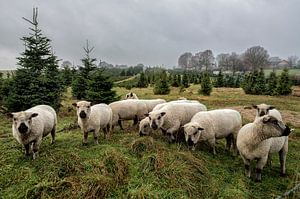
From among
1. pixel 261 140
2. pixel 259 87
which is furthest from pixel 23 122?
pixel 259 87

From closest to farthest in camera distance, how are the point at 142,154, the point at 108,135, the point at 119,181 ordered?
1. the point at 119,181
2. the point at 142,154
3. the point at 108,135

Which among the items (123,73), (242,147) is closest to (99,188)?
(242,147)

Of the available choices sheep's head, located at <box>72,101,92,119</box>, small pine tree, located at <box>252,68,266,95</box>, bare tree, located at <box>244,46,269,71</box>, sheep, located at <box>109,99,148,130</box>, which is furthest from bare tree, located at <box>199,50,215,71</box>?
sheep's head, located at <box>72,101,92,119</box>

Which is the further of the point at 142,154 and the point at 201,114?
the point at 201,114

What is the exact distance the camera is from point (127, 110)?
45.0ft

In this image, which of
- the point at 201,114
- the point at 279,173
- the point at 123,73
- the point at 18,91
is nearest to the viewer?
the point at 279,173

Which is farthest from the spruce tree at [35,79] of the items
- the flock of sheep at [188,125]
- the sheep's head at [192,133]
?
the sheep's head at [192,133]

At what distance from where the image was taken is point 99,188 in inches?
247

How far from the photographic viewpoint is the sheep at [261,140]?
7797 millimetres

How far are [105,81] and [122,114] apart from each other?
5.46 metres

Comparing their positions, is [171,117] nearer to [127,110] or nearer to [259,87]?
[127,110]

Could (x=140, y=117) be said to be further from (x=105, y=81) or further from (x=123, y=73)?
(x=123, y=73)

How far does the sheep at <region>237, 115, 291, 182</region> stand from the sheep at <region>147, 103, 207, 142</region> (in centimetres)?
318

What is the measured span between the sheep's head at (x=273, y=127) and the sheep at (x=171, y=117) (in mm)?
4057
